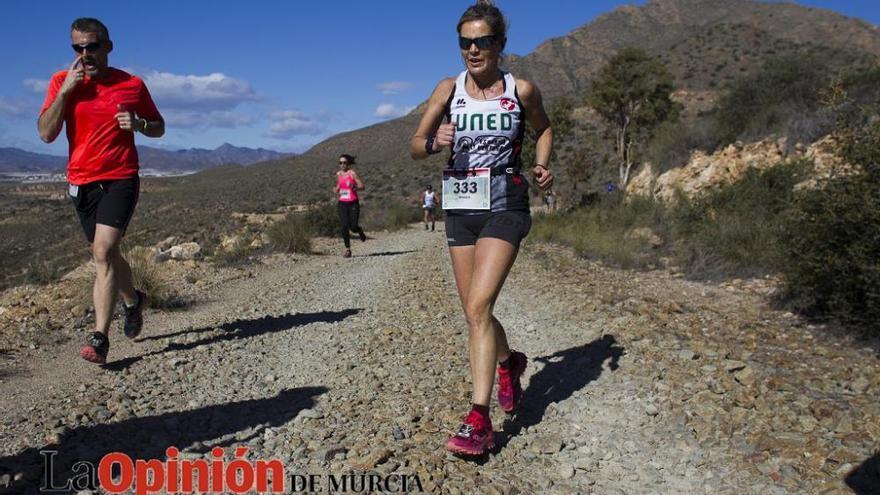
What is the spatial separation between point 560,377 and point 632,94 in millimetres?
23793

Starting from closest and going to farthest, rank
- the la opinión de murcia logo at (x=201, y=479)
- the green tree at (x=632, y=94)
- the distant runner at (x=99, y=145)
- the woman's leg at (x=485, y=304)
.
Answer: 1. the la opinión de murcia logo at (x=201, y=479)
2. the woman's leg at (x=485, y=304)
3. the distant runner at (x=99, y=145)
4. the green tree at (x=632, y=94)

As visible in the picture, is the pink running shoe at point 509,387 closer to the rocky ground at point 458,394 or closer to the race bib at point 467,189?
the rocky ground at point 458,394

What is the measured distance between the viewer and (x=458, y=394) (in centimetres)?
401

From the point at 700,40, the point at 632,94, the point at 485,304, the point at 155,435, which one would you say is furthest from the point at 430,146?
the point at 700,40

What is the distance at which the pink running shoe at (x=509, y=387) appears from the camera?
3662 mm

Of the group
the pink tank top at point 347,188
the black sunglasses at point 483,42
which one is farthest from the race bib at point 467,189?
the pink tank top at point 347,188

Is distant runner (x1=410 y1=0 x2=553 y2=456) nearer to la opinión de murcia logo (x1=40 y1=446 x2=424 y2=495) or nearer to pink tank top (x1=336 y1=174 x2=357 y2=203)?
la opinión de murcia logo (x1=40 y1=446 x2=424 y2=495)

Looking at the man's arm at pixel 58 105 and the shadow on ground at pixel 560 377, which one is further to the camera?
the man's arm at pixel 58 105

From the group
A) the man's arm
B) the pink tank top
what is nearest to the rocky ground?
the man's arm

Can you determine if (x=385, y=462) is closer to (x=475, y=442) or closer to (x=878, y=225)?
(x=475, y=442)

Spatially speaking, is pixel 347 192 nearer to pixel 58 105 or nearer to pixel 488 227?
pixel 58 105

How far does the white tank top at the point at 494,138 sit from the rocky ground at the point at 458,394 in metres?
1.29

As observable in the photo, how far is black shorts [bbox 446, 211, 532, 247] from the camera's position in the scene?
3.32 m

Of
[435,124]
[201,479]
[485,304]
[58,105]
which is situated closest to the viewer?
[201,479]
